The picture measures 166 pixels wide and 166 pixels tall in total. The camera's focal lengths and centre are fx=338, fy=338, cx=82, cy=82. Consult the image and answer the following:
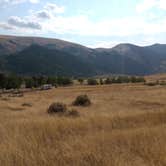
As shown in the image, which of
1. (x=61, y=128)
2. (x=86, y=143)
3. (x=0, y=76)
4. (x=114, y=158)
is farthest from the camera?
(x=0, y=76)

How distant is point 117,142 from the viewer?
5.86m

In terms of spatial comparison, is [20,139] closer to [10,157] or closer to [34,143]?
[34,143]

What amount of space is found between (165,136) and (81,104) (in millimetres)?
21733

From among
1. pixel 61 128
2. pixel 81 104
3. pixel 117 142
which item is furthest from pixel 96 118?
pixel 81 104

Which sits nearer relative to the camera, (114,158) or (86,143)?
(114,158)

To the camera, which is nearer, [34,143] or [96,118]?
[34,143]

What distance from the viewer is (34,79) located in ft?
379

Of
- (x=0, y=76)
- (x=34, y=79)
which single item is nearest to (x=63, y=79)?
(x=34, y=79)

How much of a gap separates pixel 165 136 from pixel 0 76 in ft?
332

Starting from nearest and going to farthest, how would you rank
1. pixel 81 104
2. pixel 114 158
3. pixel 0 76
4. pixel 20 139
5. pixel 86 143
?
pixel 114 158 → pixel 86 143 → pixel 20 139 → pixel 81 104 → pixel 0 76

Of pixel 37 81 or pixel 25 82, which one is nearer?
pixel 25 82

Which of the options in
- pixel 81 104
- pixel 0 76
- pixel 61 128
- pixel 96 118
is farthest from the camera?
pixel 0 76

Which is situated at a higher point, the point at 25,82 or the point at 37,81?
the point at 37,81

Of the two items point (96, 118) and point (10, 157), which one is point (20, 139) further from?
point (96, 118)
